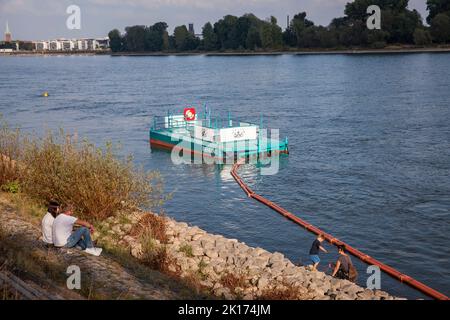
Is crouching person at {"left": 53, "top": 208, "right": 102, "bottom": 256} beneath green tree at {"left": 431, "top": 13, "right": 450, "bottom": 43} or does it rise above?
beneath

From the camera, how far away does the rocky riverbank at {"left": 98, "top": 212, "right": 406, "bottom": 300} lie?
48.0 ft

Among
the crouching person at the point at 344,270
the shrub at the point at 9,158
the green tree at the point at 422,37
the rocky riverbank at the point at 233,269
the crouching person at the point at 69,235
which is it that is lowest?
the crouching person at the point at 344,270

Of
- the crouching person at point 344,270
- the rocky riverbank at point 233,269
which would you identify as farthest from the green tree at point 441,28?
the rocky riverbank at point 233,269

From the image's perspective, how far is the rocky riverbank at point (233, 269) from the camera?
1462 cm

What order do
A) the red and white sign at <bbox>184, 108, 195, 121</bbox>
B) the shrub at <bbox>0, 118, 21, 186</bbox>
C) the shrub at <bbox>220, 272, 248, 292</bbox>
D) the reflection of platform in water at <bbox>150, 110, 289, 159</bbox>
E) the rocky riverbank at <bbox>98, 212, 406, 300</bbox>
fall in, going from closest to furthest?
1. the rocky riverbank at <bbox>98, 212, 406, 300</bbox>
2. the shrub at <bbox>220, 272, 248, 292</bbox>
3. the shrub at <bbox>0, 118, 21, 186</bbox>
4. the reflection of platform in water at <bbox>150, 110, 289, 159</bbox>
5. the red and white sign at <bbox>184, 108, 195, 121</bbox>

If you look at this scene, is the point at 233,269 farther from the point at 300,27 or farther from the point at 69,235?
the point at 300,27

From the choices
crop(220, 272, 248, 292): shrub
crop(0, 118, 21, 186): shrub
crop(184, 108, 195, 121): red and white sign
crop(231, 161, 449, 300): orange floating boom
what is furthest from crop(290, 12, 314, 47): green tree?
crop(220, 272, 248, 292): shrub

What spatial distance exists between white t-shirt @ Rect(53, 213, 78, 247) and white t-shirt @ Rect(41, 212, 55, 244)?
0.87 feet

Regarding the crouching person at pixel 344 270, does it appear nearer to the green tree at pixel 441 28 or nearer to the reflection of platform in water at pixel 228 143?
the reflection of platform in water at pixel 228 143

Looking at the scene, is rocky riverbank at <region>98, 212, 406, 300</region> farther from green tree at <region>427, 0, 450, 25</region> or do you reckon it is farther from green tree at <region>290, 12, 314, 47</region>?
green tree at <region>290, 12, 314, 47</region>

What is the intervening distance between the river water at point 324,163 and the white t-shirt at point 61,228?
9652 mm

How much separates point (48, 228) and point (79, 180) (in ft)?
10.2
